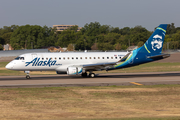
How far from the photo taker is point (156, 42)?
41.0 metres

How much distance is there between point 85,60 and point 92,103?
64.2ft

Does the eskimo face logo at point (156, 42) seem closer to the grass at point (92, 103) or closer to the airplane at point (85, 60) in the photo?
the airplane at point (85, 60)

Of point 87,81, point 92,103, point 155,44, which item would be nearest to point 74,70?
point 87,81

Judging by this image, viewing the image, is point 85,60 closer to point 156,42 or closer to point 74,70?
point 74,70

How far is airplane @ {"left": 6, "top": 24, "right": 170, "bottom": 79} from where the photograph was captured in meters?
39.0

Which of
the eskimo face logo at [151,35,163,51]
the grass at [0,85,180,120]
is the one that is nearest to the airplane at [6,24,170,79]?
the eskimo face logo at [151,35,163,51]

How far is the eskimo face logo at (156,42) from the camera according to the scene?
134 feet

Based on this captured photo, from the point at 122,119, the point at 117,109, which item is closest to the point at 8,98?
the point at 117,109

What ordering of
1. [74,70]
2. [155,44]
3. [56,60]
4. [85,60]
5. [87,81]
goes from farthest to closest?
1. [155,44]
2. [85,60]
3. [56,60]
4. [74,70]
5. [87,81]

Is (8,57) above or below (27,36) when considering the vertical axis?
below

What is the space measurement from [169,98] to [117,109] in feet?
20.6

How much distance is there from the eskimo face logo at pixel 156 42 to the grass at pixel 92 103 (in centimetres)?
1355

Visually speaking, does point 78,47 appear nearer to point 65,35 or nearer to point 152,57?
point 65,35

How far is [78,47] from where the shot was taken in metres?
178
